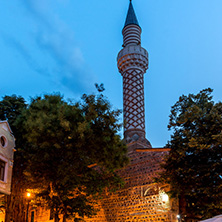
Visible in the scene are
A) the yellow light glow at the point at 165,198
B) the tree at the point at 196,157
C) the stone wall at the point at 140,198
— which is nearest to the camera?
the tree at the point at 196,157

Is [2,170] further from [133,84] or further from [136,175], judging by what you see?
[133,84]

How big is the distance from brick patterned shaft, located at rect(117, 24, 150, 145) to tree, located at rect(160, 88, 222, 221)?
20.5 feet

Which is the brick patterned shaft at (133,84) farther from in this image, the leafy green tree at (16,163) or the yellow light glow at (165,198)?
the leafy green tree at (16,163)

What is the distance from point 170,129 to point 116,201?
16.7 ft

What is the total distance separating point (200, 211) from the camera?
38.7 feet

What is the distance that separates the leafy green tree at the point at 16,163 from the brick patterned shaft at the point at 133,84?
668 centimetres

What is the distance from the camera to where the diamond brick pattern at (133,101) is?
19766 mm

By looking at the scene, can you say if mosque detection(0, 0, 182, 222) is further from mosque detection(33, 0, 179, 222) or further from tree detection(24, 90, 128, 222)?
tree detection(24, 90, 128, 222)

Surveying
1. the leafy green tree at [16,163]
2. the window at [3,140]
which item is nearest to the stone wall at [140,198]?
the leafy green tree at [16,163]

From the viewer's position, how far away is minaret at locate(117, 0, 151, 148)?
19578 mm

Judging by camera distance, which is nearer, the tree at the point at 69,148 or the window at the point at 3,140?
the tree at the point at 69,148

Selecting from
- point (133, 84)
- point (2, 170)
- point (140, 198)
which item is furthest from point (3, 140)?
point (133, 84)

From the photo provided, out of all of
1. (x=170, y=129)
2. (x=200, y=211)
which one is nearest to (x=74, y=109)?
(x=170, y=129)

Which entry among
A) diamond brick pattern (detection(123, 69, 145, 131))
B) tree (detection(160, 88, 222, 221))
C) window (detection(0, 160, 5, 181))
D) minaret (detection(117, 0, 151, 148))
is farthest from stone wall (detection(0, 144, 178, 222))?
window (detection(0, 160, 5, 181))
